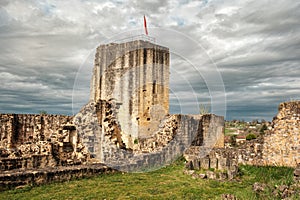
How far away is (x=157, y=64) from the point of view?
27297 mm

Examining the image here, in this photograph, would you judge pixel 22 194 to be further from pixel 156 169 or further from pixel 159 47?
pixel 159 47

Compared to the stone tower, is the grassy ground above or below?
below

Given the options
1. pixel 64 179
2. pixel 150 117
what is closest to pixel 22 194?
pixel 64 179

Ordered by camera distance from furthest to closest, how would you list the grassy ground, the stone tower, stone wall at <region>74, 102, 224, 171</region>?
the stone tower
stone wall at <region>74, 102, 224, 171</region>
the grassy ground

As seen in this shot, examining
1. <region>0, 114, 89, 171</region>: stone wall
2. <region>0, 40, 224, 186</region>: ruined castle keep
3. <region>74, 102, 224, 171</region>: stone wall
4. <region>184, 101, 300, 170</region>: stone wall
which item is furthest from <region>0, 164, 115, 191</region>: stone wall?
<region>184, 101, 300, 170</region>: stone wall

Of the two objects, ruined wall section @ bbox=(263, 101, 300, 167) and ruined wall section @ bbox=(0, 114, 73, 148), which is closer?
ruined wall section @ bbox=(263, 101, 300, 167)

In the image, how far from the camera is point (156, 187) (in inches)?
360

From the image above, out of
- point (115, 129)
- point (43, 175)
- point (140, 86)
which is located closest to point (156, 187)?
point (43, 175)

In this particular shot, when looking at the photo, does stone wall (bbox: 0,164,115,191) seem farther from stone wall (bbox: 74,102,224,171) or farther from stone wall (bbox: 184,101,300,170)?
stone wall (bbox: 184,101,300,170)

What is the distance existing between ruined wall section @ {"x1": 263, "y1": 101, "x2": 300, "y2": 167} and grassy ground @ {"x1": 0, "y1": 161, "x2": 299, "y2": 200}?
2.27 ft

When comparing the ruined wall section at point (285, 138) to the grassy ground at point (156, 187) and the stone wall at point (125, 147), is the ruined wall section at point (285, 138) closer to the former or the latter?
the grassy ground at point (156, 187)

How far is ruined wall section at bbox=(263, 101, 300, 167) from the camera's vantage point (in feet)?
35.0

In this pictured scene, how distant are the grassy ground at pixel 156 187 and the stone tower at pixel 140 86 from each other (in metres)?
15.1

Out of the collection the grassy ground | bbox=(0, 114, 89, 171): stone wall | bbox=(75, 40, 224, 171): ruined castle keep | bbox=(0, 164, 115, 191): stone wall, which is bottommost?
the grassy ground
